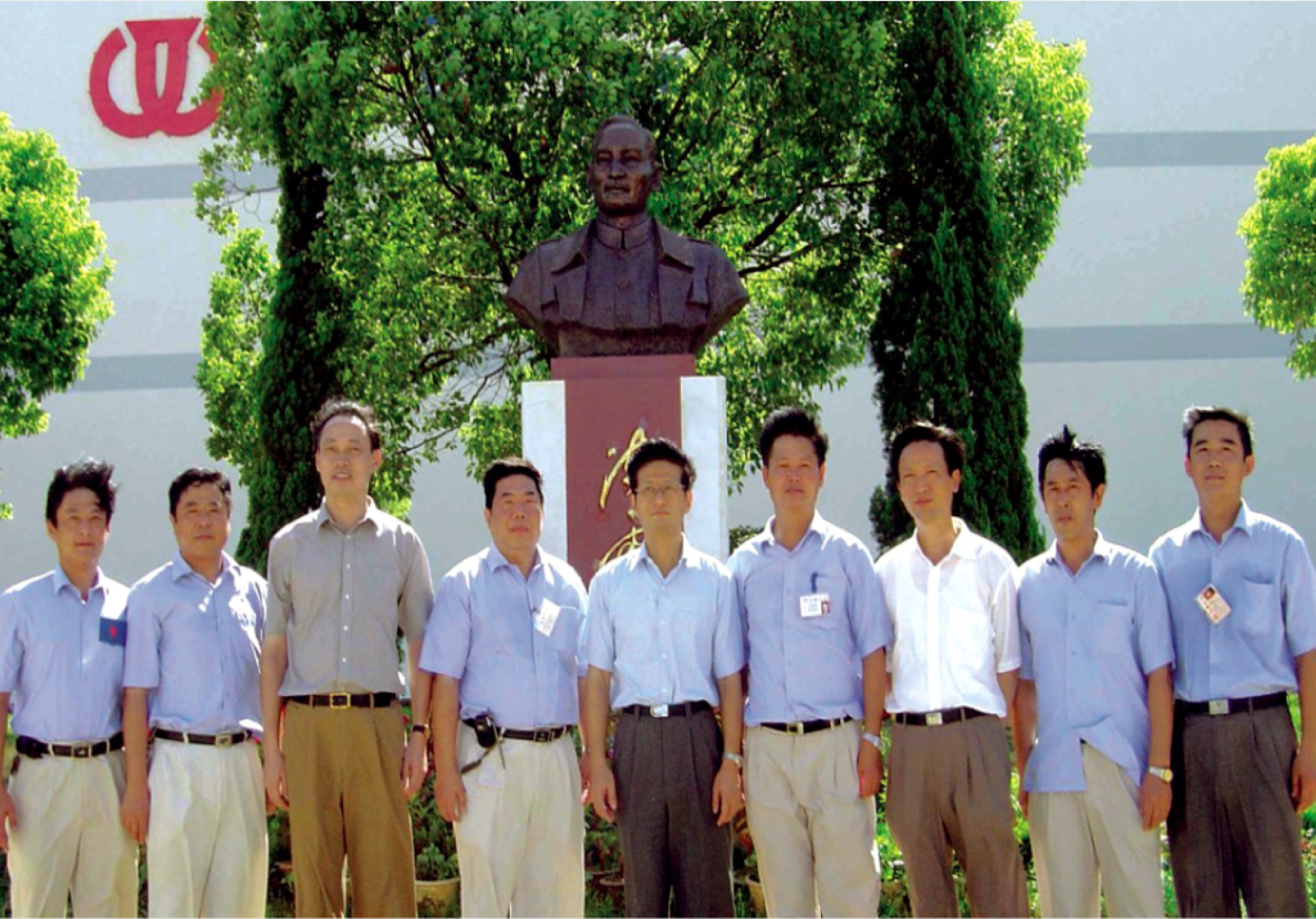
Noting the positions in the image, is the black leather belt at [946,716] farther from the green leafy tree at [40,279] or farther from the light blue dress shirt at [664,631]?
the green leafy tree at [40,279]

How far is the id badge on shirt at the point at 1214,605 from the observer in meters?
3.22

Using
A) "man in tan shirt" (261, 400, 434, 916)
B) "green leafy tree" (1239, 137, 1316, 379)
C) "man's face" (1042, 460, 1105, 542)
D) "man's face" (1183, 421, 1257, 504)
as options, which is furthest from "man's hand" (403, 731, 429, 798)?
"green leafy tree" (1239, 137, 1316, 379)

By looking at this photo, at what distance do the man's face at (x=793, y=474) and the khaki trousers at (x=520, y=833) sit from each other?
2.34 ft

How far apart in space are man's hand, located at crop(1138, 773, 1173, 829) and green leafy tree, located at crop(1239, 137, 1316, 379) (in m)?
6.99

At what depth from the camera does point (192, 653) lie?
10.8 ft

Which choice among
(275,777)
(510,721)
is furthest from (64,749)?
(510,721)

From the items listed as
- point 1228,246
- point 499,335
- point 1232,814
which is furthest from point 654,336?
point 1228,246

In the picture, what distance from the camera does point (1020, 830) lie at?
4617 mm

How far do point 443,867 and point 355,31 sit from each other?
4.55m

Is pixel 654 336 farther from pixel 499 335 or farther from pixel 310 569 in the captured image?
pixel 499 335

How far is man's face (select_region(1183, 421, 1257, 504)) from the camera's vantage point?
3293 millimetres

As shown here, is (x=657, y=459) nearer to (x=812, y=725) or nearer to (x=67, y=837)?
(x=812, y=725)

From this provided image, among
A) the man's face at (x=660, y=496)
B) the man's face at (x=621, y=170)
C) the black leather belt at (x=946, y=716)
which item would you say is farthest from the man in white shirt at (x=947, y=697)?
the man's face at (x=621, y=170)

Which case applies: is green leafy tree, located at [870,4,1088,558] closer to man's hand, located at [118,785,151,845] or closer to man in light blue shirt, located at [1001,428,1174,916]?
man in light blue shirt, located at [1001,428,1174,916]
